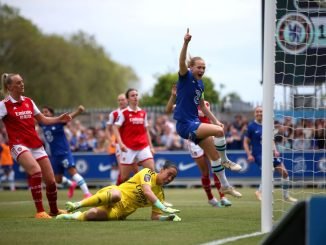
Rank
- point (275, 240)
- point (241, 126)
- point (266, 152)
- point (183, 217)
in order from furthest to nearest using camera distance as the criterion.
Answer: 1. point (241, 126)
2. point (183, 217)
3. point (266, 152)
4. point (275, 240)

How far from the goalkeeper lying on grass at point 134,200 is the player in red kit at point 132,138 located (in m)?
4.34

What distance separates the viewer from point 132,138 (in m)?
16.5

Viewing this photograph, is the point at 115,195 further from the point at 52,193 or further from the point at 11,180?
the point at 11,180

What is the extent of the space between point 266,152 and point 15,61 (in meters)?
66.0

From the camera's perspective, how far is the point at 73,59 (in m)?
78.6

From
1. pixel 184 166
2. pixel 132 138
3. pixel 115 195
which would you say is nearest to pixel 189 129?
pixel 115 195

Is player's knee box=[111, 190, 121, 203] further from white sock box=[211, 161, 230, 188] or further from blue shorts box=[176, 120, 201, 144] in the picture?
white sock box=[211, 161, 230, 188]

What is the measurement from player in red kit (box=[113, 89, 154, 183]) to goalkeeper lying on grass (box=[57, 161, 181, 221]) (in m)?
4.34

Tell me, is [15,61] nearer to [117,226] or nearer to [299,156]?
[299,156]

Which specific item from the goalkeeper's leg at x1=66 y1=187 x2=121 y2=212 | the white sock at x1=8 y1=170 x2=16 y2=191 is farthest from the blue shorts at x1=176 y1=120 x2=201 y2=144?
the white sock at x1=8 y1=170 x2=16 y2=191

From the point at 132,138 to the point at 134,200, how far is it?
16.8 ft

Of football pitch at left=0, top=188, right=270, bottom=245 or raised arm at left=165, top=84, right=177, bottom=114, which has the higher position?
raised arm at left=165, top=84, right=177, bottom=114

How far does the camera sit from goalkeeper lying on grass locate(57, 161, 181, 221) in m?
11.2

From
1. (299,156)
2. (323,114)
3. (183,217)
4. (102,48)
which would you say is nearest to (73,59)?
(102,48)
